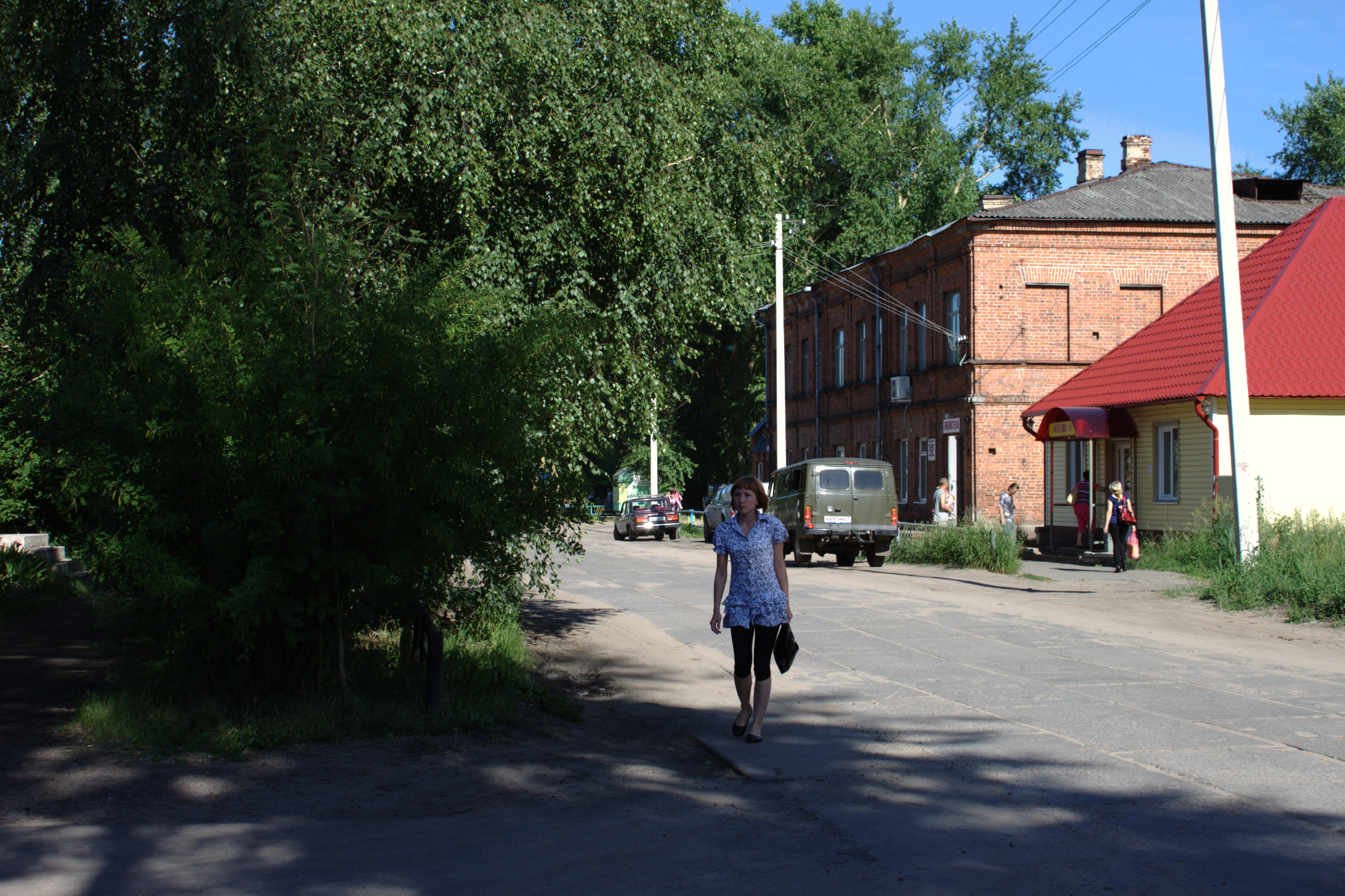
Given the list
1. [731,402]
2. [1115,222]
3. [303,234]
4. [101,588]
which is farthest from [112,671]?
[731,402]

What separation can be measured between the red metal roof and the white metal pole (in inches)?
295

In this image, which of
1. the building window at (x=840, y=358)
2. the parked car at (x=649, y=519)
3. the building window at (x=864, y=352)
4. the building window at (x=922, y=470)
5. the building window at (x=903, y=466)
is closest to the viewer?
the building window at (x=922, y=470)

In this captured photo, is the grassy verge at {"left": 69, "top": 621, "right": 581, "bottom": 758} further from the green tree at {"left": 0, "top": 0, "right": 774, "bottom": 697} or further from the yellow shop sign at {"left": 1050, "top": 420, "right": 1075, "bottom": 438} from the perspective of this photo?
the yellow shop sign at {"left": 1050, "top": 420, "right": 1075, "bottom": 438}

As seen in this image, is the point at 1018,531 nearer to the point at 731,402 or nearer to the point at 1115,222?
the point at 1115,222

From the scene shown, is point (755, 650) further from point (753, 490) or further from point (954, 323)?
point (954, 323)

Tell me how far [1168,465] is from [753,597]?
20.1 metres

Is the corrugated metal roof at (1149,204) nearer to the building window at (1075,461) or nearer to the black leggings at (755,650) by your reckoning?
the building window at (1075,461)

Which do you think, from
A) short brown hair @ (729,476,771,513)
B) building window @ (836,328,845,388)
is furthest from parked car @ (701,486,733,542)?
short brown hair @ (729,476,771,513)

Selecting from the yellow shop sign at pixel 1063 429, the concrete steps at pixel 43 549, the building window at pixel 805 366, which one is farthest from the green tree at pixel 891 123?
the concrete steps at pixel 43 549

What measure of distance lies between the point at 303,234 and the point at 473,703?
3.46 meters

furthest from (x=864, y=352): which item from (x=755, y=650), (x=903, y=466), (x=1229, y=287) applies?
(x=755, y=650)

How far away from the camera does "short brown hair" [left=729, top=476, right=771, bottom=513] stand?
25.4 feet

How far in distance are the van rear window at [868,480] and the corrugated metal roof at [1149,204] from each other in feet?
34.3

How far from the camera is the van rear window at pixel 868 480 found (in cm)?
2442
